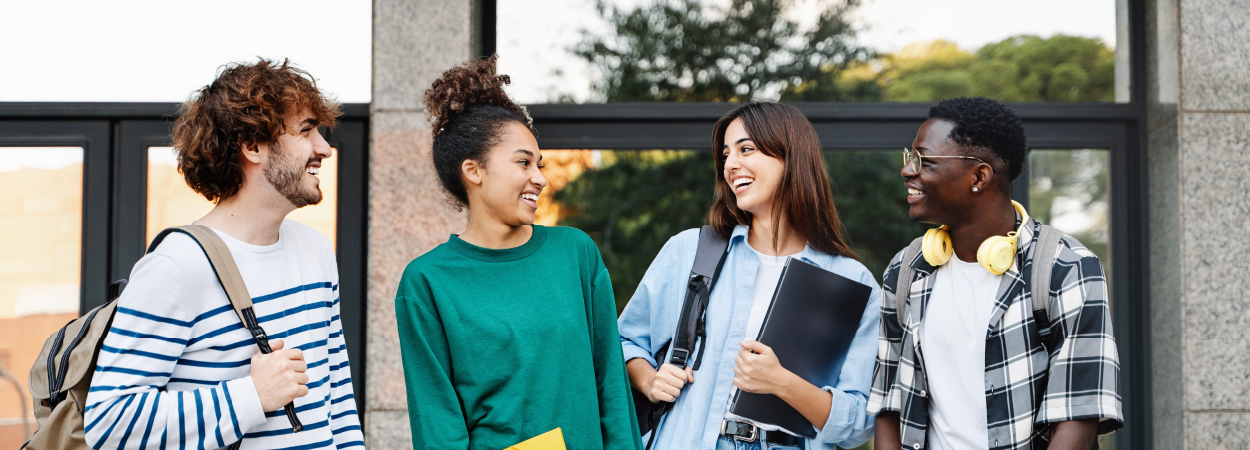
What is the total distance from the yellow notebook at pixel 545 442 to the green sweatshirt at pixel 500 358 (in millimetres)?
25

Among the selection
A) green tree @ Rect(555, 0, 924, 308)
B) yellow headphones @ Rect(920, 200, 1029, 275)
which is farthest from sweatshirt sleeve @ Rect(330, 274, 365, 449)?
green tree @ Rect(555, 0, 924, 308)

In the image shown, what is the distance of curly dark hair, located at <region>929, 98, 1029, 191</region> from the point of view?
2457 millimetres

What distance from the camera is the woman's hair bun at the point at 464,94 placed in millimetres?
2582

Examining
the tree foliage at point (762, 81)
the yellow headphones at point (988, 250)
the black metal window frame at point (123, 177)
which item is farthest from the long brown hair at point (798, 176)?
the black metal window frame at point (123, 177)

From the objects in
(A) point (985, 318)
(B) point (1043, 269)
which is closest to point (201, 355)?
(A) point (985, 318)

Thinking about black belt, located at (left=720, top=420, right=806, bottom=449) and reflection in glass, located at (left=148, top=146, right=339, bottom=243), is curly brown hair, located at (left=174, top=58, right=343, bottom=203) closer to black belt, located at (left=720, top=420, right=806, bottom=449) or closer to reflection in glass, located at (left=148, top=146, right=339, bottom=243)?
black belt, located at (left=720, top=420, right=806, bottom=449)

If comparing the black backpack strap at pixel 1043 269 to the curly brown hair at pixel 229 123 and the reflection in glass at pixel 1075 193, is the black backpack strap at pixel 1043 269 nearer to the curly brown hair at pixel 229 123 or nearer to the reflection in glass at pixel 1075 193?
the reflection in glass at pixel 1075 193

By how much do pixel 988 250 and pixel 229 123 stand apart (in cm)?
207

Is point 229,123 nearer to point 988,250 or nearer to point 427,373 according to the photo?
point 427,373

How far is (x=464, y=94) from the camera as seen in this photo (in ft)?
8.46

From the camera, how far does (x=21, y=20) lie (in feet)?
13.9

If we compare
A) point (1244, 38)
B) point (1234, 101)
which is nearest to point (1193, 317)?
point (1234, 101)

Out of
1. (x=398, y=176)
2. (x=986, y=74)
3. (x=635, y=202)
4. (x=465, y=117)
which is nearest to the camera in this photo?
(x=465, y=117)

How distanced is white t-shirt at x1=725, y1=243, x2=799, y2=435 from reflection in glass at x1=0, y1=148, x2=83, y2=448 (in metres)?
3.29
